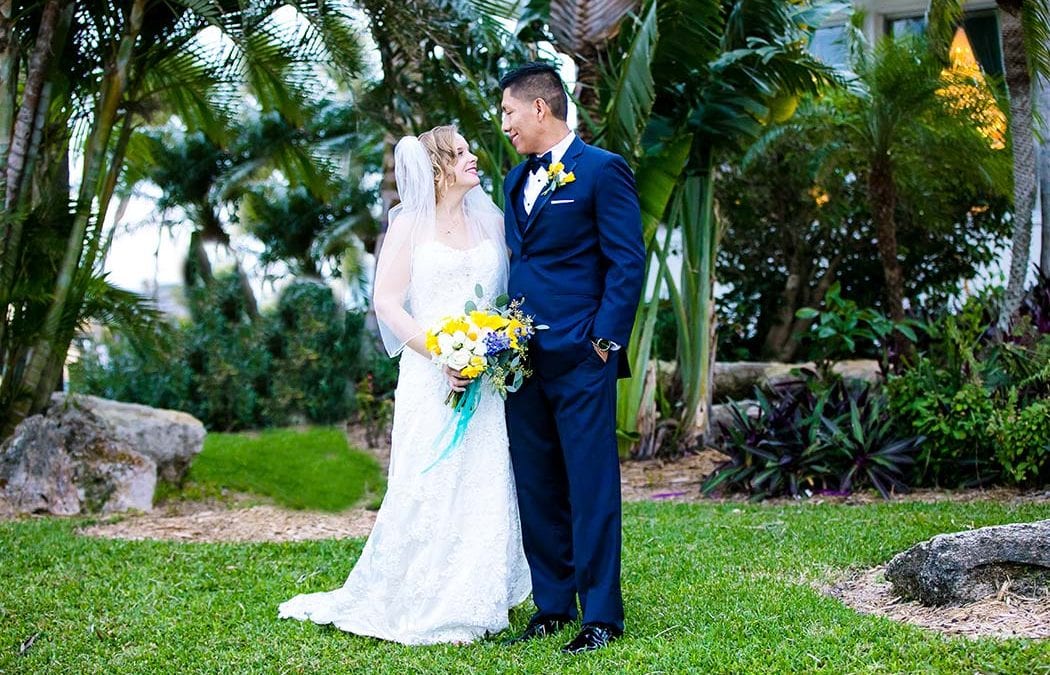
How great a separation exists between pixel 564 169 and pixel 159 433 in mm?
5868

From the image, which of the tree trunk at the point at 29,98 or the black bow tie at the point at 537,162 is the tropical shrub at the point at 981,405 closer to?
the black bow tie at the point at 537,162

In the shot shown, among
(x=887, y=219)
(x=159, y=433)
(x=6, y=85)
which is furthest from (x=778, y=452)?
(x=6, y=85)

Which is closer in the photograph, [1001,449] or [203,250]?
[1001,449]

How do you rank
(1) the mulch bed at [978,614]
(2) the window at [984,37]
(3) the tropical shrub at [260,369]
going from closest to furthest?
(1) the mulch bed at [978,614], (2) the window at [984,37], (3) the tropical shrub at [260,369]

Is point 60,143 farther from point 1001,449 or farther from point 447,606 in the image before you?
point 1001,449

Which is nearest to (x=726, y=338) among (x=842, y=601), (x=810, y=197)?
(x=810, y=197)

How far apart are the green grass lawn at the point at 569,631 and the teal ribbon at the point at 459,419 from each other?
31.5 inches

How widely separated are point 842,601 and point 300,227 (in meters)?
15.3

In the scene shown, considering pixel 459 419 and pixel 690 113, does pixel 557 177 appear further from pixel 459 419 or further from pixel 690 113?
pixel 690 113

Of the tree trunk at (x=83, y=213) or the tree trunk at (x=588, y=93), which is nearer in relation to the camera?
the tree trunk at (x=83, y=213)

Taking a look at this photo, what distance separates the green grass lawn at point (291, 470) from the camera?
9.30 m

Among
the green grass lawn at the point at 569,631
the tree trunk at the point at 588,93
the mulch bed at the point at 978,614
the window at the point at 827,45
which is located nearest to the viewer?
the green grass lawn at the point at 569,631

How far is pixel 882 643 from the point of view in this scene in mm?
3855

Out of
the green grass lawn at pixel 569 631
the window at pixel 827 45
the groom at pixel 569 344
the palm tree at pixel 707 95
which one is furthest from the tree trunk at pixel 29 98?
the window at pixel 827 45
